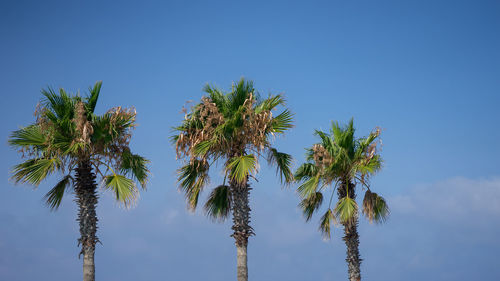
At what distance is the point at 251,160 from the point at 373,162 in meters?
5.28

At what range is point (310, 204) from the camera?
26.9 m

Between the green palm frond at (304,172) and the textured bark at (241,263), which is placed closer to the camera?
the textured bark at (241,263)

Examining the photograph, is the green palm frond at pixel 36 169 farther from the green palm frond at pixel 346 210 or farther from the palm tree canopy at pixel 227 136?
the green palm frond at pixel 346 210

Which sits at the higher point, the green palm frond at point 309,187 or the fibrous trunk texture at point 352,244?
the green palm frond at point 309,187

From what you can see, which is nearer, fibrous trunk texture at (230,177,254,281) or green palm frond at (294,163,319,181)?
fibrous trunk texture at (230,177,254,281)

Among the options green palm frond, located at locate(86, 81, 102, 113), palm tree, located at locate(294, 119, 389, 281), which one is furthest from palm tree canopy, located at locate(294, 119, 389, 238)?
green palm frond, located at locate(86, 81, 102, 113)

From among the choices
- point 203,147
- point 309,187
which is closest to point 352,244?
point 309,187

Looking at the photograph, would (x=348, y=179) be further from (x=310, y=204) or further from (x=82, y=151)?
(x=82, y=151)

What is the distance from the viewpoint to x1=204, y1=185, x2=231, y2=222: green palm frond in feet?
83.5

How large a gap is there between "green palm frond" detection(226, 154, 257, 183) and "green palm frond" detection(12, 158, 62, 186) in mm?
6208

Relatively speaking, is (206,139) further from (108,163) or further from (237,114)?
(108,163)

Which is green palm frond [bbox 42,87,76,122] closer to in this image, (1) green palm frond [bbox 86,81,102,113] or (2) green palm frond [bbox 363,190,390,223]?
(1) green palm frond [bbox 86,81,102,113]

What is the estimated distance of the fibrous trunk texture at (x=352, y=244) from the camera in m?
26.0

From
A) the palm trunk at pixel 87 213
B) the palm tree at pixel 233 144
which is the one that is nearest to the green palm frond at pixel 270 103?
the palm tree at pixel 233 144
